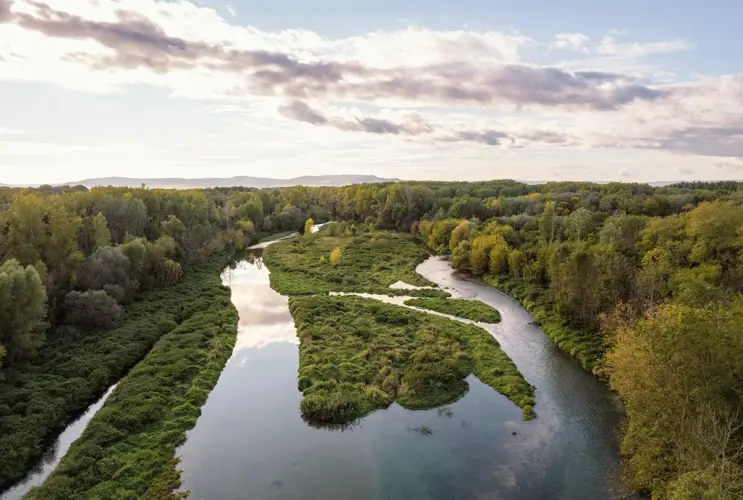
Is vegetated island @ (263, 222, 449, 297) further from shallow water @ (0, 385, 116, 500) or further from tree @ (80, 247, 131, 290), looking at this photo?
shallow water @ (0, 385, 116, 500)

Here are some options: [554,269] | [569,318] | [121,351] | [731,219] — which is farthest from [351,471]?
[731,219]

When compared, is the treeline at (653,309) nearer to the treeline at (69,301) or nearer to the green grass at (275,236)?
the treeline at (69,301)

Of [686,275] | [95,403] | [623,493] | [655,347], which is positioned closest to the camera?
[655,347]

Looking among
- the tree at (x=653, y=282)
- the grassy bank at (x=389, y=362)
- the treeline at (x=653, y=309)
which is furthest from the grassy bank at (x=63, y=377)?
the tree at (x=653, y=282)

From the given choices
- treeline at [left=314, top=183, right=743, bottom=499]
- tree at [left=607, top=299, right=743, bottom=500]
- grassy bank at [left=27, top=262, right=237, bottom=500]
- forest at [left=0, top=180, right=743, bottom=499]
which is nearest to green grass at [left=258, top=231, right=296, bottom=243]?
forest at [left=0, top=180, right=743, bottom=499]

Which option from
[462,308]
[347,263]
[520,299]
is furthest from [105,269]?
[520,299]

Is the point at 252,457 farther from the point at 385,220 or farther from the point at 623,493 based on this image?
the point at 385,220
